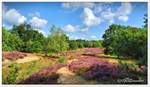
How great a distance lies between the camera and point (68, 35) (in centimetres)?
661

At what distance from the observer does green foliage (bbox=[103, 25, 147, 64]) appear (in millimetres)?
6484

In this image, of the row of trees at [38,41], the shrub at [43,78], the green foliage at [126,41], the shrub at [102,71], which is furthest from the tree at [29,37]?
the green foliage at [126,41]

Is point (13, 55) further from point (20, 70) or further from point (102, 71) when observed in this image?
point (102, 71)

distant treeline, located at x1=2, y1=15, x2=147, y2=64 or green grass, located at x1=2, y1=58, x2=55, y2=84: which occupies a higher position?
distant treeline, located at x1=2, y1=15, x2=147, y2=64

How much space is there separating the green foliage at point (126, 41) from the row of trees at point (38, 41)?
0.14 meters

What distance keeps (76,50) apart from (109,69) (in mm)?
455

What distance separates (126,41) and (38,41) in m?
1.04

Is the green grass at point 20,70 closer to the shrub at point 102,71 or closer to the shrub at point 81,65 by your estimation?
the shrub at point 81,65

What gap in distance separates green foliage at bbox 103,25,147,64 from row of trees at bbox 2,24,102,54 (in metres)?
0.14

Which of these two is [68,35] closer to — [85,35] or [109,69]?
[85,35]

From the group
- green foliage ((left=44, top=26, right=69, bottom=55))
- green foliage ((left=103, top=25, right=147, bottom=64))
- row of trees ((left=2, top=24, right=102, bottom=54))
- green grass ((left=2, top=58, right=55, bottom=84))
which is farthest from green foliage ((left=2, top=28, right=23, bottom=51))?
green foliage ((left=103, top=25, right=147, bottom=64))

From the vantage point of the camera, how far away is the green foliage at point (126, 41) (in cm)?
648

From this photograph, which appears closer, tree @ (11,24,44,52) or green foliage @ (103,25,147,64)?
green foliage @ (103,25,147,64)

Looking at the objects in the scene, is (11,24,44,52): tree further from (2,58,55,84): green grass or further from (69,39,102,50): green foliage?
(69,39,102,50): green foliage
